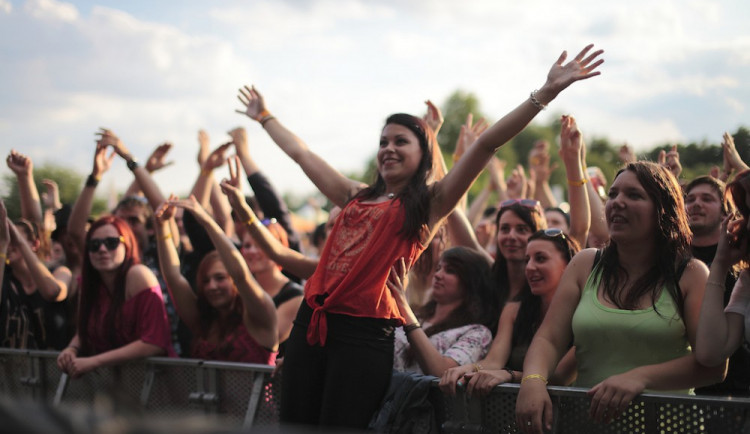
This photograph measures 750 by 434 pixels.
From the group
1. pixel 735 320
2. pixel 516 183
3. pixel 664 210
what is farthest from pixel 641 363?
pixel 516 183

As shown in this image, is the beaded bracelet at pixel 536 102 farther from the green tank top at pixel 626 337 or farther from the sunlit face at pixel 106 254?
the sunlit face at pixel 106 254

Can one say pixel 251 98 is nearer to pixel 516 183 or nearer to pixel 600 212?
pixel 600 212

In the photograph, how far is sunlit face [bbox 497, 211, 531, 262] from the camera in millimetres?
4473

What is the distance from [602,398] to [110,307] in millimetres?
3303

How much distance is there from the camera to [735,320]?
114 inches

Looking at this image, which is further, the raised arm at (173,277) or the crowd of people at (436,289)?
the raised arm at (173,277)

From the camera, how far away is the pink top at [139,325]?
4809 mm

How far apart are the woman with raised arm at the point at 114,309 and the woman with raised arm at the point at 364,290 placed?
1.80 m

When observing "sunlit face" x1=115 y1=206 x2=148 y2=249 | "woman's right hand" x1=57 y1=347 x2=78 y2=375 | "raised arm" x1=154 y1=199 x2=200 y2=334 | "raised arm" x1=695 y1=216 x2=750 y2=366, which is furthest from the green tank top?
"sunlit face" x1=115 y1=206 x2=148 y2=249

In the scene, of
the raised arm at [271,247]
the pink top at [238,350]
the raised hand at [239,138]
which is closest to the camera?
the raised arm at [271,247]

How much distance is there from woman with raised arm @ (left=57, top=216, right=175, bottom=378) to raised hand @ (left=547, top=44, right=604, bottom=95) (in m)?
2.91

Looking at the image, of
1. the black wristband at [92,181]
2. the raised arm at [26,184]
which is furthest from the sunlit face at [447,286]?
the raised arm at [26,184]

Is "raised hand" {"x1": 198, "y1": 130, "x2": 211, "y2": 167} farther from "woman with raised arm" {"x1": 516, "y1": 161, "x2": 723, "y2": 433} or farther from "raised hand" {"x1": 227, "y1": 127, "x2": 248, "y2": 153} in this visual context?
"woman with raised arm" {"x1": 516, "y1": 161, "x2": 723, "y2": 433}

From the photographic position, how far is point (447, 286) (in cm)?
431
